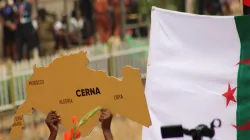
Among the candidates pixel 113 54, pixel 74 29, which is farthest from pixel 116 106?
pixel 74 29

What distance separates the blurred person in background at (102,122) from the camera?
3.34 metres

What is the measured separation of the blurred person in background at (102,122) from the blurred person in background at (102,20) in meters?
11.4

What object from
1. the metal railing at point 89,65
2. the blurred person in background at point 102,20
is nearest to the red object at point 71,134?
the metal railing at point 89,65

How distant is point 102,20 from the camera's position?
1514 cm

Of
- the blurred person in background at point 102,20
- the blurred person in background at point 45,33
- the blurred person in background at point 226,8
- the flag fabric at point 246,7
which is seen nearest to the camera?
the flag fabric at point 246,7

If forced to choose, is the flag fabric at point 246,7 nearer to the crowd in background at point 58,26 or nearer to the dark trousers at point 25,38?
the crowd in background at point 58,26

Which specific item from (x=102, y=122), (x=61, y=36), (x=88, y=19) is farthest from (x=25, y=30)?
(x=102, y=122)

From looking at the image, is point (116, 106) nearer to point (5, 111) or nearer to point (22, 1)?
point (5, 111)

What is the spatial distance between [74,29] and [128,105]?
11573 mm

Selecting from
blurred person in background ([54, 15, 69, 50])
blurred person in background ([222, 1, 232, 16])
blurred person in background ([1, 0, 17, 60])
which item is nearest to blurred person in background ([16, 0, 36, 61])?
blurred person in background ([1, 0, 17, 60])

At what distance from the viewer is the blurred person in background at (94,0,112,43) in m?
14.9

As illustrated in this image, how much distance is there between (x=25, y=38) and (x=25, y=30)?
0.54 feet

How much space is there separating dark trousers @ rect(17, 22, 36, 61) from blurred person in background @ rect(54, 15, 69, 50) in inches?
23.3

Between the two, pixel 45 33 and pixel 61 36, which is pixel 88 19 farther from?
pixel 45 33
